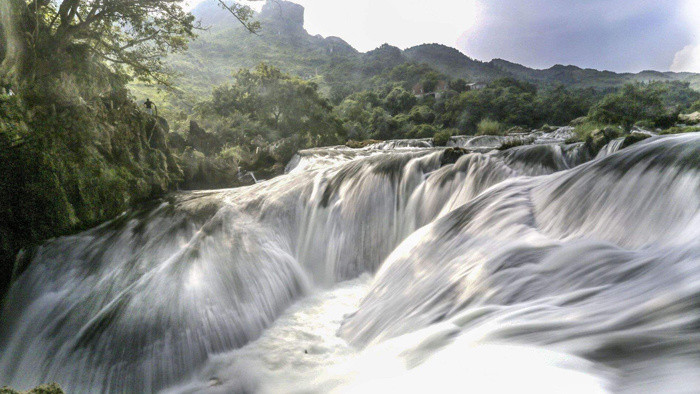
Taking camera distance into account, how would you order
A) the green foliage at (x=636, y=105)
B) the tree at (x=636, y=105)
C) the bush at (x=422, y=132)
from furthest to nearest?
the bush at (x=422, y=132)
the tree at (x=636, y=105)
the green foliage at (x=636, y=105)

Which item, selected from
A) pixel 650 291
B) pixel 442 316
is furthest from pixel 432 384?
pixel 650 291

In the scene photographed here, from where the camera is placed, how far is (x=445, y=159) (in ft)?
17.6

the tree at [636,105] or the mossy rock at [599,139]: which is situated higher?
the tree at [636,105]

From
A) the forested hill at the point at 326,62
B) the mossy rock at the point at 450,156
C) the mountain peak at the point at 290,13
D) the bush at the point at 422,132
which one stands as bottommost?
the mossy rock at the point at 450,156

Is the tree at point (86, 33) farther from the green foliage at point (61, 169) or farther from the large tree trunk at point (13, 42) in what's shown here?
the green foliage at point (61, 169)

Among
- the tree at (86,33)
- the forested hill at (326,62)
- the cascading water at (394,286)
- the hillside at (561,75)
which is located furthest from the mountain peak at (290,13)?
the cascading water at (394,286)

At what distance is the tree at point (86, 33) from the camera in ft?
14.9

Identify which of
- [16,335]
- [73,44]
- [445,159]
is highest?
[73,44]

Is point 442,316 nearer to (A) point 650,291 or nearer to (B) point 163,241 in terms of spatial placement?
(A) point 650,291

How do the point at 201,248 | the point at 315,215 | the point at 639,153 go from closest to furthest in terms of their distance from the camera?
1. the point at 639,153
2. the point at 201,248
3. the point at 315,215

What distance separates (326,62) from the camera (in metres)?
108

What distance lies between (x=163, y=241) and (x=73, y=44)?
13.3 feet

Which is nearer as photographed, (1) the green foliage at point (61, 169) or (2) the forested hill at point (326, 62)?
(1) the green foliage at point (61, 169)

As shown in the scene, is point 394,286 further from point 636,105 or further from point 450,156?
point 636,105
